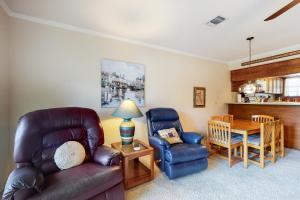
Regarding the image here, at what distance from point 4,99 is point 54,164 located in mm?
1133

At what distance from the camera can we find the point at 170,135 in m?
2.78

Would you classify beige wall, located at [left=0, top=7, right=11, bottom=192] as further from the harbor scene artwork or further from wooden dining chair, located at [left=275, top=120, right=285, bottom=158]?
wooden dining chair, located at [left=275, top=120, right=285, bottom=158]

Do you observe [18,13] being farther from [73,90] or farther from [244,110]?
[244,110]

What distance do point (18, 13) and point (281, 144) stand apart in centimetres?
512

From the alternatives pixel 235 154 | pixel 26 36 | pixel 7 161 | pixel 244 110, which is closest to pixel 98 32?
pixel 26 36

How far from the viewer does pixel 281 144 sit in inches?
121

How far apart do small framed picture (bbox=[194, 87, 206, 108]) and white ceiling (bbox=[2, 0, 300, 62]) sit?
1.19 m

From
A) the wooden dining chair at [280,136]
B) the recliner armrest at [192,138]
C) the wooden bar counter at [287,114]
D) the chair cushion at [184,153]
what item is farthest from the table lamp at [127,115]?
the wooden bar counter at [287,114]

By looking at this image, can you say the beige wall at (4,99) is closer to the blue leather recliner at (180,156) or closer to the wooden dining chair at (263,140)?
the blue leather recliner at (180,156)

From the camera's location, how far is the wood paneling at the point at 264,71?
3412mm

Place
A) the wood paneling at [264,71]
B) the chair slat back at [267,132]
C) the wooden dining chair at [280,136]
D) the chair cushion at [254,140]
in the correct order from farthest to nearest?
the wood paneling at [264,71] < the wooden dining chair at [280,136] < the chair cushion at [254,140] < the chair slat back at [267,132]

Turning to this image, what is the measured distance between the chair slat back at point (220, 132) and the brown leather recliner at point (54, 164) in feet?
6.43

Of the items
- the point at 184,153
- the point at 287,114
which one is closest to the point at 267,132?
the point at 287,114

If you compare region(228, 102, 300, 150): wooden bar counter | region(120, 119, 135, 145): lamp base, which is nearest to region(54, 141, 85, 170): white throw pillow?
region(120, 119, 135, 145): lamp base
